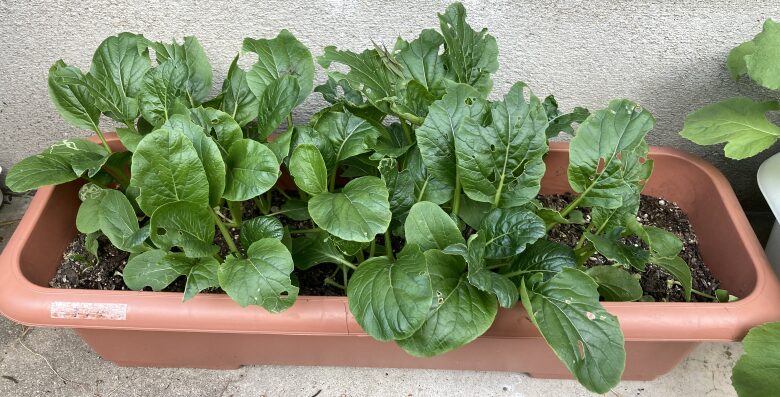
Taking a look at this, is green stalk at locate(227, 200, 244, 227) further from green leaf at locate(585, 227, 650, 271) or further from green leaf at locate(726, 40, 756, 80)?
green leaf at locate(726, 40, 756, 80)

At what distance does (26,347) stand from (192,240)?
2.24 feet

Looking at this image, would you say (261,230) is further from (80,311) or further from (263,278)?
(80,311)

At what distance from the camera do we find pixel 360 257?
1104 millimetres

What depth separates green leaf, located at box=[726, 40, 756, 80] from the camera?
1.18 metres

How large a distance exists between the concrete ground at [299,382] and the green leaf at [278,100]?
552mm

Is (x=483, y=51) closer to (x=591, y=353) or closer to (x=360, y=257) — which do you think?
(x=360, y=257)

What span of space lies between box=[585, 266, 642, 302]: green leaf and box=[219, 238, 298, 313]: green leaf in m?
0.53

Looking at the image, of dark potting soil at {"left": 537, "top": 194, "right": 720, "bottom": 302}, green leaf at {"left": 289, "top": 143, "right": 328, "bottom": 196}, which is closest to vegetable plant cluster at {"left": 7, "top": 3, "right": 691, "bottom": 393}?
green leaf at {"left": 289, "top": 143, "right": 328, "bottom": 196}

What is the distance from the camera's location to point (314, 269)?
120 centimetres

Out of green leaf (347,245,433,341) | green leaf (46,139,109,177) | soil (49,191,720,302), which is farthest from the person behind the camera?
soil (49,191,720,302)

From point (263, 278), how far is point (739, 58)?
3.34ft

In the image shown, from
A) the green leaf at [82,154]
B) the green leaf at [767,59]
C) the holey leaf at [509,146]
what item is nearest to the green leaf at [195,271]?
the green leaf at [82,154]

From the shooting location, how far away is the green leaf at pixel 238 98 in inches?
44.4

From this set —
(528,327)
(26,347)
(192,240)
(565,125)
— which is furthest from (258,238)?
(26,347)
